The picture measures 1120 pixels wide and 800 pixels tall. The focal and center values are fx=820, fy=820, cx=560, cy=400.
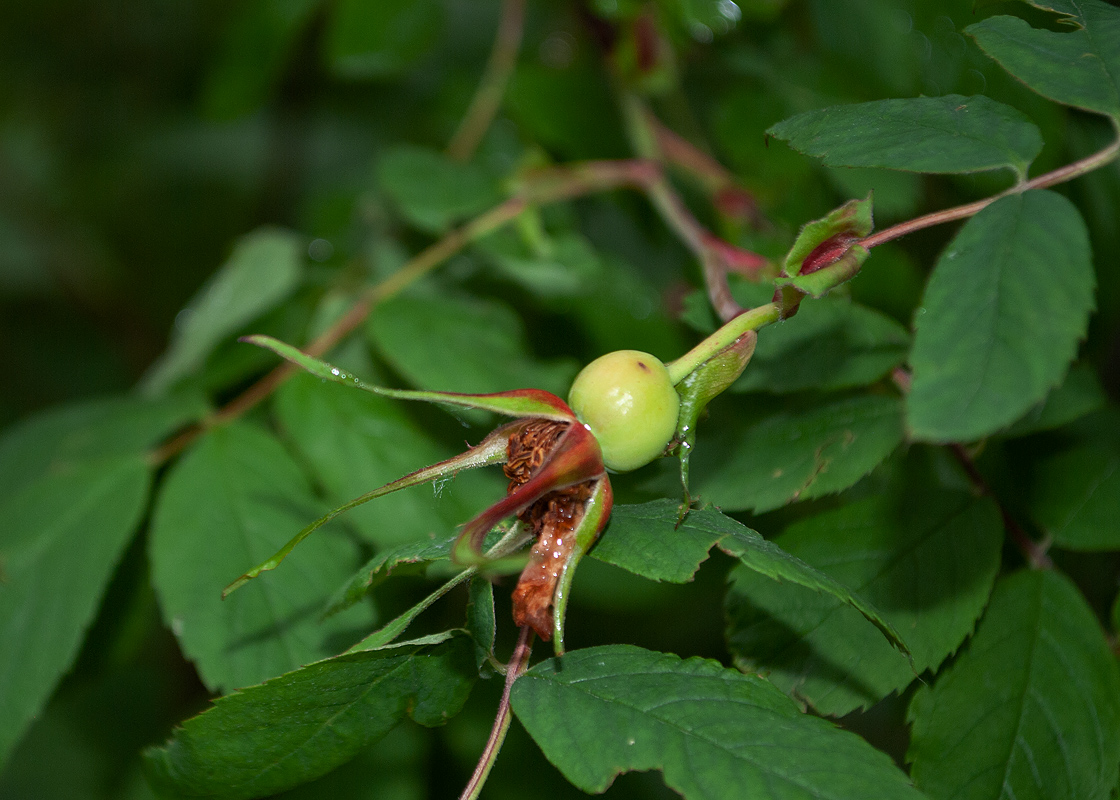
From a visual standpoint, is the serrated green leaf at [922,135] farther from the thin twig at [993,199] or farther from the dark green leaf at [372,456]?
the dark green leaf at [372,456]


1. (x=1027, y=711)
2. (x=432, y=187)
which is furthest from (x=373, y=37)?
(x=1027, y=711)

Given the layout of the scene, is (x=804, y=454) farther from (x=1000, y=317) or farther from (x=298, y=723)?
(x=298, y=723)


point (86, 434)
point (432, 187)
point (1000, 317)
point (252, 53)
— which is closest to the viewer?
point (1000, 317)

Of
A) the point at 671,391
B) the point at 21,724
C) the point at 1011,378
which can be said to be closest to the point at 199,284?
the point at 21,724

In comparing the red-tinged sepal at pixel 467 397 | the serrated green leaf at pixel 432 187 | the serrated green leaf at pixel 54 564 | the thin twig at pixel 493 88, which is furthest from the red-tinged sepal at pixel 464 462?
the thin twig at pixel 493 88

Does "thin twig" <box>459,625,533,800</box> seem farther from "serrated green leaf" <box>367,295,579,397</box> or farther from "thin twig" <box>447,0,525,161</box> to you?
"thin twig" <box>447,0,525,161</box>

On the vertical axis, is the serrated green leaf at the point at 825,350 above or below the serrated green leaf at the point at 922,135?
below

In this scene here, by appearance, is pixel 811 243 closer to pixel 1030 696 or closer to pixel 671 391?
pixel 671 391
